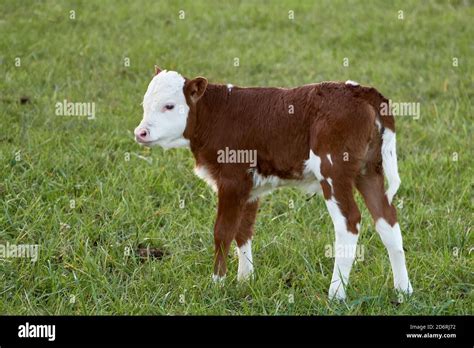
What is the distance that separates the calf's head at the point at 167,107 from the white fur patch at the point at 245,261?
0.93 meters

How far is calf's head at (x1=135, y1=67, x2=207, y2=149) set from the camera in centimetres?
542

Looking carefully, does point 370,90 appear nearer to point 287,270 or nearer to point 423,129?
point 287,270

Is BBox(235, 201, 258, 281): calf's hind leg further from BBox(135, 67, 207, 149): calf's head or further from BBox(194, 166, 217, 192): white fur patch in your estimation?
BBox(135, 67, 207, 149): calf's head

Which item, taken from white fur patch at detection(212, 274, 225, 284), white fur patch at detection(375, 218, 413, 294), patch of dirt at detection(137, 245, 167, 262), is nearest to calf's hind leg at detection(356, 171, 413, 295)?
white fur patch at detection(375, 218, 413, 294)

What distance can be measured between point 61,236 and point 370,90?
102 inches

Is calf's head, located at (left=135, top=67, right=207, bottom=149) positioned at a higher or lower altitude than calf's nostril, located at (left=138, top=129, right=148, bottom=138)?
higher

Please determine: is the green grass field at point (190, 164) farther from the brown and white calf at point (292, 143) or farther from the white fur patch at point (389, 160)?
the white fur patch at point (389, 160)

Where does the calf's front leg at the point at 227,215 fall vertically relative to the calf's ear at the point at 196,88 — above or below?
below

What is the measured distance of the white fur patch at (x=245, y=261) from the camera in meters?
5.84

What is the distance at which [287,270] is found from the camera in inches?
238

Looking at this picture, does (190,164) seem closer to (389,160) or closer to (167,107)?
(167,107)

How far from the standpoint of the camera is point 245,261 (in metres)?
5.87

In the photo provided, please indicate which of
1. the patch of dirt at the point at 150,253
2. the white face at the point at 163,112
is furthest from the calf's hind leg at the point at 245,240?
the white face at the point at 163,112

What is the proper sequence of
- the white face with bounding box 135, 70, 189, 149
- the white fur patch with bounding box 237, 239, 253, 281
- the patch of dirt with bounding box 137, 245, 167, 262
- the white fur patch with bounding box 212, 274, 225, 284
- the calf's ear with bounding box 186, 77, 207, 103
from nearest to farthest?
the white face with bounding box 135, 70, 189, 149 → the calf's ear with bounding box 186, 77, 207, 103 → the white fur patch with bounding box 212, 274, 225, 284 → the white fur patch with bounding box 237, 239, 253, 281 → the patch of dirt with bounding box 137, 245, 167, 262
